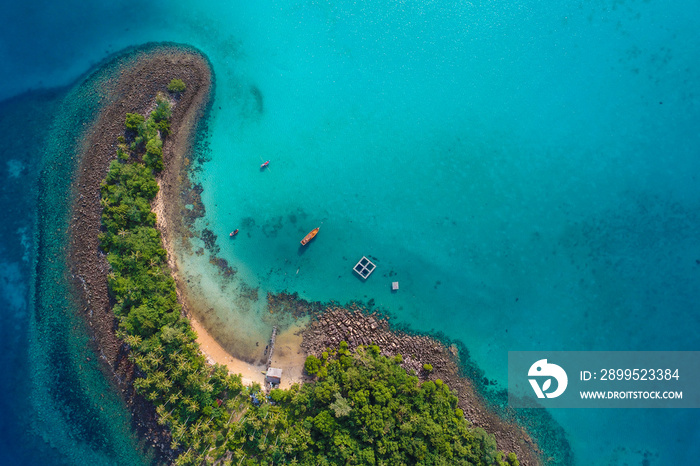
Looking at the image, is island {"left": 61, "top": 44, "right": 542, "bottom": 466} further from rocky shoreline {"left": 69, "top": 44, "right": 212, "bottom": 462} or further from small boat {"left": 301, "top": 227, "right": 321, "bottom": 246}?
small boat {"left": 301, "top": 227, "right": 321, "bottom": 246}

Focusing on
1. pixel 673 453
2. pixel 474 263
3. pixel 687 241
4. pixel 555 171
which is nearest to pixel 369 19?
pixel 555 171

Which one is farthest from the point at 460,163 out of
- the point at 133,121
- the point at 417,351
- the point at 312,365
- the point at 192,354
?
the point at 133,121

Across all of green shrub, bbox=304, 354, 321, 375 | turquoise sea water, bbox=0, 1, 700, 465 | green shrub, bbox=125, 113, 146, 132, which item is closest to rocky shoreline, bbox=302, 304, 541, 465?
green shrub, bbox=304, 354, 321, 375

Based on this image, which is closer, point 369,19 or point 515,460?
point 515,460

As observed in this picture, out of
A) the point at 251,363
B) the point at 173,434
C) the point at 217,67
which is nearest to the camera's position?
the point at 173,434

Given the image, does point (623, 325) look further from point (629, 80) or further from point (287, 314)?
point (287, 314)

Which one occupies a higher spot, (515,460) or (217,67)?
(217,67)
